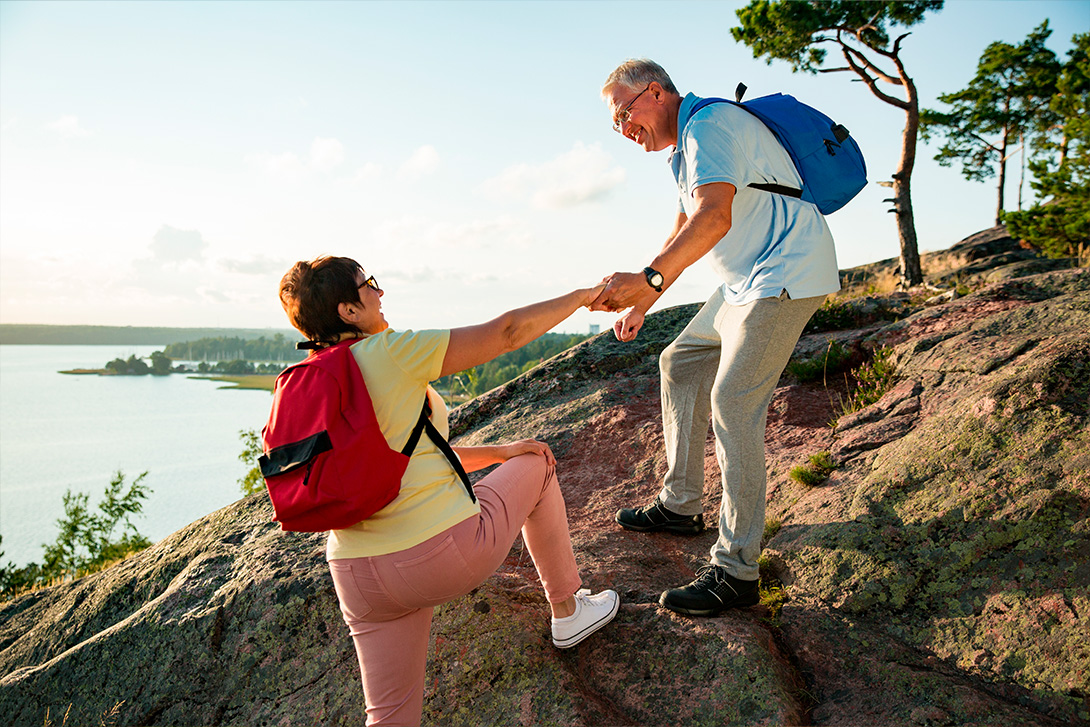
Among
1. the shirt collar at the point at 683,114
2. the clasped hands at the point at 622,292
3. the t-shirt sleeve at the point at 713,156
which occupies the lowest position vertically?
the clasped hands at the point at 622,292

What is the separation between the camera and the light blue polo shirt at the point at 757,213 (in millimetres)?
2871

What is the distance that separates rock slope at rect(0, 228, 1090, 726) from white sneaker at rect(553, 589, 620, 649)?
0.08 m

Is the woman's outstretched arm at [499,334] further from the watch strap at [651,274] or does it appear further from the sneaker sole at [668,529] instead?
the sneaker sole at [668,529]

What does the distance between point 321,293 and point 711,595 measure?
80.4 inches

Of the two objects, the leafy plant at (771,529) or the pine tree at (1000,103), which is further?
the pine tree at (1000,103)

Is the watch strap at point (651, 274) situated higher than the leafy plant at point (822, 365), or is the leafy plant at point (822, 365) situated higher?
the watch strap at point (651, 274)

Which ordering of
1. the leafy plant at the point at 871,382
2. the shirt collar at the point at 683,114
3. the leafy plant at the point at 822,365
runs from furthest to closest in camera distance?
the leafy plant at the point at 822,365, the leafy plant at the point at 871,382, the shirt collar at the point at 683,114

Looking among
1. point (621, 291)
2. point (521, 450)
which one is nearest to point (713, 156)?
point (621, 291)

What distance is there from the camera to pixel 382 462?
6.72ft

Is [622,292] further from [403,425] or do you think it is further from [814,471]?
[814,471]

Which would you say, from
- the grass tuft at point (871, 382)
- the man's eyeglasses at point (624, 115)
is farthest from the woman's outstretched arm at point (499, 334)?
the grass tuft at point (871, 382)

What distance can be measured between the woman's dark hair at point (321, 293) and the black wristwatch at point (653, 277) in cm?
130

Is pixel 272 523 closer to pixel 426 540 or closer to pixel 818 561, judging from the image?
pixel 426 540

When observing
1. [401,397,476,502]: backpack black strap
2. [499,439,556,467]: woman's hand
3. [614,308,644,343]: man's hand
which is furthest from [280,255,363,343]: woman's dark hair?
[614,308,644,343]: man's hand
